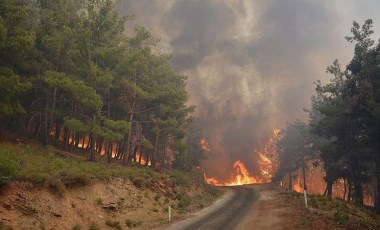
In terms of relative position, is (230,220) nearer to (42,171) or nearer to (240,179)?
(42,171)

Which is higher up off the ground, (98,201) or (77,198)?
(77,198)

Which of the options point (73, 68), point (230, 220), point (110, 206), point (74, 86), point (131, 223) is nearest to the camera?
point (131, 223)

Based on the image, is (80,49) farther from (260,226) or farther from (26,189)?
(260,226)

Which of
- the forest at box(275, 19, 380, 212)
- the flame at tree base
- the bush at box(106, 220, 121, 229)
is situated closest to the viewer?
the bush at box(106, 220, 121, 229)

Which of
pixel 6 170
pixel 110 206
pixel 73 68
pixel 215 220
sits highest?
pixel 73 68

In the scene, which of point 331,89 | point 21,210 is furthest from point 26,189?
point 331,89

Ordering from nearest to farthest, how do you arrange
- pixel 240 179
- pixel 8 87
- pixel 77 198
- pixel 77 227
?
pixel 77 227 → pixel 77 198 → pixel 8 87 → pixel 240 179

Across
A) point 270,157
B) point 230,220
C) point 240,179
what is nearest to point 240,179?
point 240,179

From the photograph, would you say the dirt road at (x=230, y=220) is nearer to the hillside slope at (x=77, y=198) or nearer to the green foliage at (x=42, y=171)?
the hillside slope at (x=77, y=198)

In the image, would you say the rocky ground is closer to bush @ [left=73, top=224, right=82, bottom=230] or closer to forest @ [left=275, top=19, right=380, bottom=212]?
bush @ [left=73, top=224, right=82, bottom=230]

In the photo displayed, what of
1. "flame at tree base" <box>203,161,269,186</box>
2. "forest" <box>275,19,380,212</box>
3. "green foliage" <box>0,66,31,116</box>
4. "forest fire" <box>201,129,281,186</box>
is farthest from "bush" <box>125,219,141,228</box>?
"flame at tree base" <box>203,161,269,186</box>

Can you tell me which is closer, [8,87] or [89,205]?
[89,205]

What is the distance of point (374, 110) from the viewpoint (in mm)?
29625

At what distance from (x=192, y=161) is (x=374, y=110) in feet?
149
